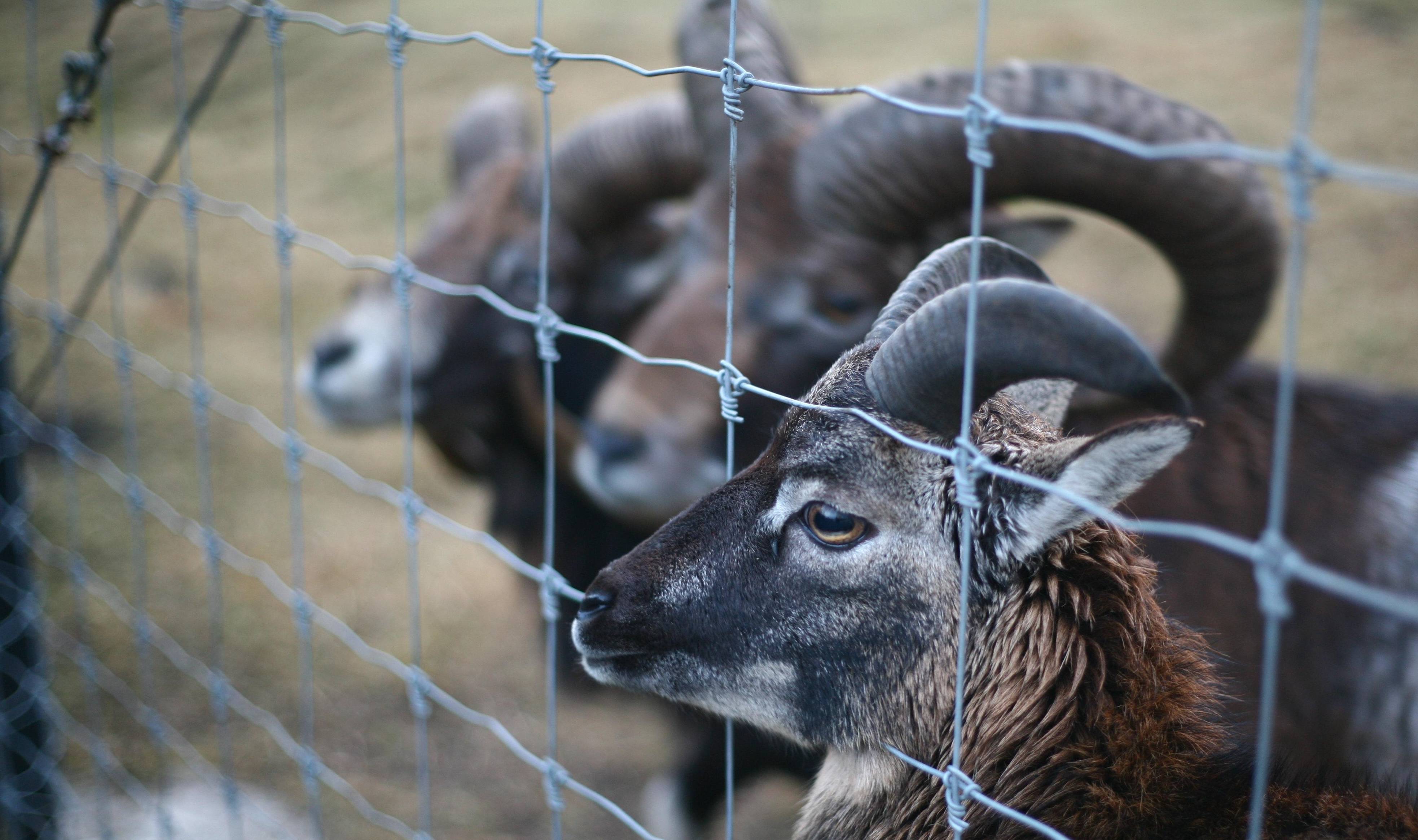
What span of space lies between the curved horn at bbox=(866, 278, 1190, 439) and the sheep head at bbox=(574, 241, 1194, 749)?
0.03m

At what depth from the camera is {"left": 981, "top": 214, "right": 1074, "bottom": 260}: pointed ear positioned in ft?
11.0

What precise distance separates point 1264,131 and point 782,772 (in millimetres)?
7617

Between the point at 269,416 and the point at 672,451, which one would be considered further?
the point at 269,416

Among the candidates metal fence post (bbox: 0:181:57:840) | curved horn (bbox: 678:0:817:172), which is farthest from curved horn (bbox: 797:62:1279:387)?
metal fence post (bbox: 0:181:57:840)

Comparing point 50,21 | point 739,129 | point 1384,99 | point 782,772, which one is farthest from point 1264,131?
point 50,21

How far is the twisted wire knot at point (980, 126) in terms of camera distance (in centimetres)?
121

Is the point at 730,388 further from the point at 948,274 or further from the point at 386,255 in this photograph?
the point at 386,255

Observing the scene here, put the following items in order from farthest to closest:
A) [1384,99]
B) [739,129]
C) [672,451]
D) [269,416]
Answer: [1384,99], [269,416], [739,129], [672,451]

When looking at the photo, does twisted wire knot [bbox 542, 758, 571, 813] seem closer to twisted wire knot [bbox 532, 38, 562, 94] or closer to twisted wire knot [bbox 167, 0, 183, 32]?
twisted wire knot [bbox 532, 38, 562, 94]

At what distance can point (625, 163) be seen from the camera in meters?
4.51

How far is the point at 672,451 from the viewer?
3.42 meters

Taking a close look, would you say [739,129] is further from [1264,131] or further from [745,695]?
[1264,131]

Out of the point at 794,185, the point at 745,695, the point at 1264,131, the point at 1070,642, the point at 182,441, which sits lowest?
the point at 182,441

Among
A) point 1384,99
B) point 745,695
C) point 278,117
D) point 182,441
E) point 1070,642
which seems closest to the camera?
point 1070,642
